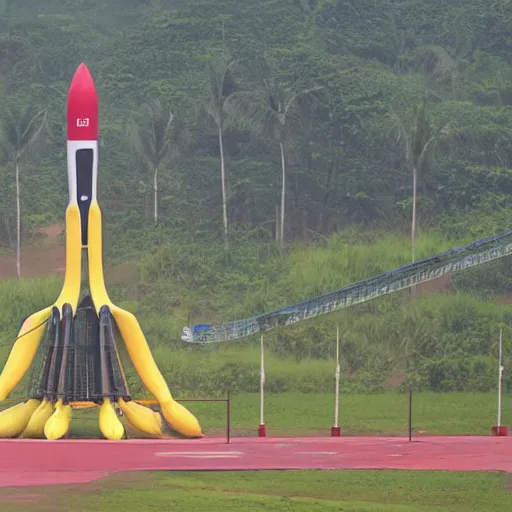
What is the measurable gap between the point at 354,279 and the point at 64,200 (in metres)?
15.1

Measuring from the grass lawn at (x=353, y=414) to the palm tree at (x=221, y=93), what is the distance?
56.1ft

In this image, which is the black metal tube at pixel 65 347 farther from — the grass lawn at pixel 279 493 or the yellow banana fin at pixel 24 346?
the grass lawn at pixel 279 493

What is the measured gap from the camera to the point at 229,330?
2098 inches

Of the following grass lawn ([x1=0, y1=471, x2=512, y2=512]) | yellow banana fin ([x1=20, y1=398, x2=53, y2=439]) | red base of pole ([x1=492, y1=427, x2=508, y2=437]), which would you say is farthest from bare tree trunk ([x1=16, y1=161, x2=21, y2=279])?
grass lawn ([x1=0, y1=471, x2=512, y2=512])

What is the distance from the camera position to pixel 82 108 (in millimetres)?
44969

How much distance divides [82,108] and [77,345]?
5511 millimetres

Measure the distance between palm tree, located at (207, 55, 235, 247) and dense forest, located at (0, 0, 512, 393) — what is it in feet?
0.43

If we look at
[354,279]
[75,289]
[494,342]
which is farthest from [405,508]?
[354,279]

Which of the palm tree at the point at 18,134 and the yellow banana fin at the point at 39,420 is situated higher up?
the palm tree at the point at 18,134

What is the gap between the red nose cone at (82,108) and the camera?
4488cm

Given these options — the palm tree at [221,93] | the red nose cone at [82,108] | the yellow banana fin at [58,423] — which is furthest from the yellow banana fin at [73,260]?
the palm tree at [221,93]

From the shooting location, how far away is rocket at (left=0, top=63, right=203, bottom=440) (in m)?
44.5

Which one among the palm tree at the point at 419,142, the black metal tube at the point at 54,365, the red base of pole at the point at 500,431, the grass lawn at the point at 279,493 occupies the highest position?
the palm tree at the point at 419,142

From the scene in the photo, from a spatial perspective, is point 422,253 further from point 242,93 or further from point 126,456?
point 126,456
